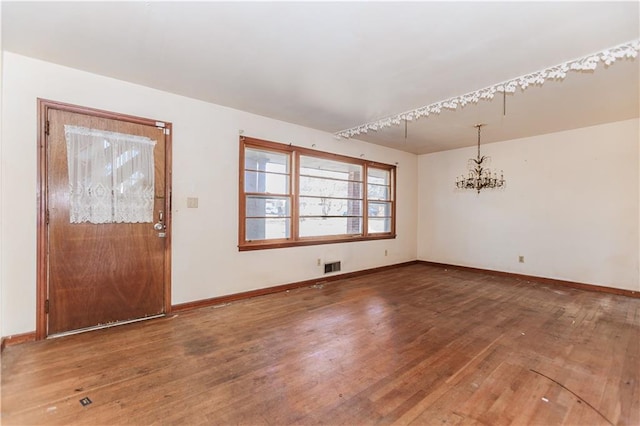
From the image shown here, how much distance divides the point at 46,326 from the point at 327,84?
3.73 meters

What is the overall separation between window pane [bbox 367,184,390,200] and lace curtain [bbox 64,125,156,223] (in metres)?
4.07

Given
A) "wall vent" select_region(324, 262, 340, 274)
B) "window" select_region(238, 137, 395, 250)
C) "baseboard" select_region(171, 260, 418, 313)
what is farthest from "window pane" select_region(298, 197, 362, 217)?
"baseboard" select_region(171, 260, 418, 313)

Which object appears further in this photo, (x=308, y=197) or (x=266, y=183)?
(x=308, y=197)

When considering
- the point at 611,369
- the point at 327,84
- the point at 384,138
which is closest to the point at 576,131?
the point at 384,138

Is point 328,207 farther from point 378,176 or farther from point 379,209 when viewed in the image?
point 378,176

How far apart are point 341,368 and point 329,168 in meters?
3.73

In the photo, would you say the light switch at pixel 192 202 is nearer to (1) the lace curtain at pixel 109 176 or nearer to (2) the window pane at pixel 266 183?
(1) the lace curtain at pixel 109 176

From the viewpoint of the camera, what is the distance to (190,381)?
7.11 feet

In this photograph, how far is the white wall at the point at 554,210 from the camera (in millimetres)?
4574

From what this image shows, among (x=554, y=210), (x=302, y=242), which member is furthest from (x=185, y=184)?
(x=554, y=210)

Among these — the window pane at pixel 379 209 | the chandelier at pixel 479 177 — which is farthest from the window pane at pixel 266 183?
the chandelier at pixel 479 177

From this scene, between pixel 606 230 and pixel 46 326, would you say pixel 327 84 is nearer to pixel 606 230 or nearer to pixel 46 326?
pixel 46 326

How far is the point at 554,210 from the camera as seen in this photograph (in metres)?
5.22

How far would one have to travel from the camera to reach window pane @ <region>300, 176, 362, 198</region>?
5081mm
